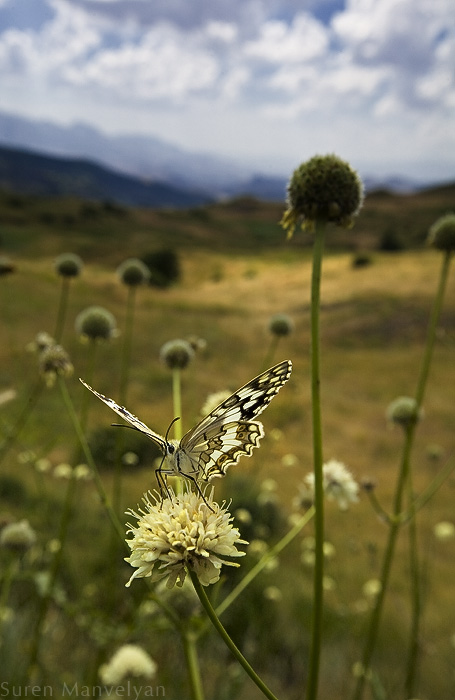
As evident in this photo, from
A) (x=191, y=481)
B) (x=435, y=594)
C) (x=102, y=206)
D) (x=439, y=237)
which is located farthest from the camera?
(x=102, y=206)

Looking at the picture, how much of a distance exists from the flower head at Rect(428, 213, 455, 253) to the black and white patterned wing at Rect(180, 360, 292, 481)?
2190 mm

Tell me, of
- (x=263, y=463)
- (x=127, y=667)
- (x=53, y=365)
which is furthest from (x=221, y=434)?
(x=263, y=463)

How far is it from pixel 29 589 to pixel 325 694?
3.01 meters

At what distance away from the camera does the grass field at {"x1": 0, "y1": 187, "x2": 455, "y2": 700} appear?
418 centimetres

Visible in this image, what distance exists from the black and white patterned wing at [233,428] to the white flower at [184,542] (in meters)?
0.25

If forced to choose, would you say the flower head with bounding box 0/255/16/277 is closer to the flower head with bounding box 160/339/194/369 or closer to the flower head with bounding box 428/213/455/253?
the flower head with bounding box 160/339/194/369

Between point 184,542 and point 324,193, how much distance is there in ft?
4.61

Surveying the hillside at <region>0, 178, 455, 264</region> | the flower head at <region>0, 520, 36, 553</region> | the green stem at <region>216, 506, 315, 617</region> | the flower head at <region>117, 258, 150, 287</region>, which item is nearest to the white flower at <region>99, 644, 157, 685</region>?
the flower head at <region>0, 520, 36, 553</region>

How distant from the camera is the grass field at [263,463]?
13.7 feet

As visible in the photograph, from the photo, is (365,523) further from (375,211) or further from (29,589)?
(375,211)

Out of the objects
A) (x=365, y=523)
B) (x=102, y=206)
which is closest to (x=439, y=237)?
(x=365, y=523)

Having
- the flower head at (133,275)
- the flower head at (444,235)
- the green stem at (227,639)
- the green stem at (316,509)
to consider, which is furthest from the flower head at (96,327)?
the green stem at (227,639)

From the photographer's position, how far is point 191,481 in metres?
1.59

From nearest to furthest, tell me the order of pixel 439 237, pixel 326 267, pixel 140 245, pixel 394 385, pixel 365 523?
pixel 439 237
pixel 365 523
pixel 394 385
pixel 326 267
pixel 140 245
